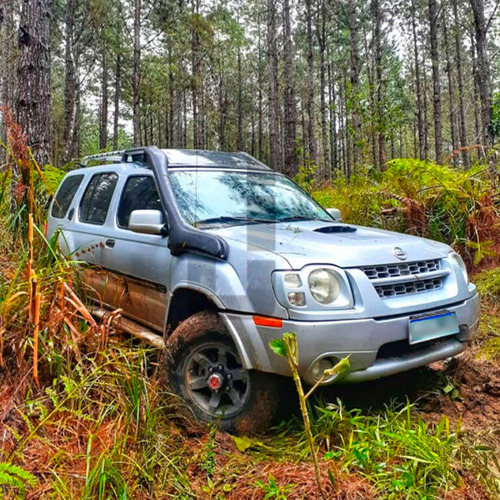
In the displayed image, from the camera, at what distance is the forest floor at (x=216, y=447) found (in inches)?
77.2

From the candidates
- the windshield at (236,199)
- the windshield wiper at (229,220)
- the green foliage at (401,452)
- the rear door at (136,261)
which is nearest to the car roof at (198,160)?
the windshield at (236,199)

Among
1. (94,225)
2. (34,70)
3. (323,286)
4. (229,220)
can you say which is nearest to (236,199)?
(229,220)

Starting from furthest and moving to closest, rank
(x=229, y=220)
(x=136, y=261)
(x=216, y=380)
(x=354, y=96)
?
1. (x=354, y=96)
2. (x=136, y=261)
3. (x=229, y=220)
4. (x=216, y=380)

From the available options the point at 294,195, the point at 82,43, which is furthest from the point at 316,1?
the point at 294,195

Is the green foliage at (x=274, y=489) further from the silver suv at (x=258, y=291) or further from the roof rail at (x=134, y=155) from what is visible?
the roof rail at (x=134, y=155)

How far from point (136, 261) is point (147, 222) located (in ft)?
1.63

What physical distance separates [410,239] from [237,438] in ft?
5.73

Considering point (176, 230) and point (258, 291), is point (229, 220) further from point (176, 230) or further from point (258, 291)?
point (258, 291)

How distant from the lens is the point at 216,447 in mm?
2354

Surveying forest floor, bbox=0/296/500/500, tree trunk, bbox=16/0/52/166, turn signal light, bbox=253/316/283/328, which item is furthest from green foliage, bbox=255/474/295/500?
tree trunk, bbox=16/0/52/166

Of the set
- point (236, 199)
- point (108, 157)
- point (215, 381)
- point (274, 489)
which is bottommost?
point (274, 489)

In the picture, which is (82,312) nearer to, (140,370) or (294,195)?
(140,370)

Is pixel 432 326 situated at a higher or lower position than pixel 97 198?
lower

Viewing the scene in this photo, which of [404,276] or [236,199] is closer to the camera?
[404,276]
